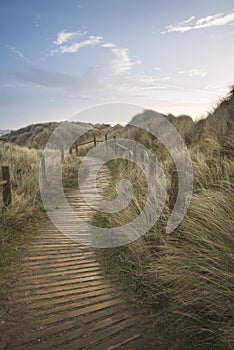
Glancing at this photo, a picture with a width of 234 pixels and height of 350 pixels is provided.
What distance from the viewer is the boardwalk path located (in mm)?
2865

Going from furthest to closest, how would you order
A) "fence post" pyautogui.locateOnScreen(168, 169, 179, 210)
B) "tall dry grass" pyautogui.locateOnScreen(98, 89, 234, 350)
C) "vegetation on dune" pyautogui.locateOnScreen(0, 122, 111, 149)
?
"vegetation on dune" pyautogui.locateOnScreen(0, 122, 111, 149), "fence post" pyautogui.locateOnScreen(168, 169, 179, 210), "tall dry grass" pyautogui.locateOnScreen(98, 89, 234, 350)

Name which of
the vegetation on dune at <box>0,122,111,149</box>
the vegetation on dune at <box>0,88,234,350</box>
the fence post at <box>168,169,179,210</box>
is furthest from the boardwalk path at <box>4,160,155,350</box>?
the vegetation on dune at <box>0,122,111,149</box>

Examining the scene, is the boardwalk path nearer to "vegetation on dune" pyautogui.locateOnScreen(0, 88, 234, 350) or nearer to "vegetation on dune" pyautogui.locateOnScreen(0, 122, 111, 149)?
"vegetation on dune" pyautogui.locateOnScreen(0, 88, 234, 350)

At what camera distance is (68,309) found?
11.1 ft

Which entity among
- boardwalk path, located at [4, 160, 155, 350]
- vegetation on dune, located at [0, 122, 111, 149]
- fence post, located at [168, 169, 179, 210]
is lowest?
boardwalk path, located at [4, 160, 155, 350]

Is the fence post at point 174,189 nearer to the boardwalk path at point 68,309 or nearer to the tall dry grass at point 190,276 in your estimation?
the tall dry grass at point 190,276

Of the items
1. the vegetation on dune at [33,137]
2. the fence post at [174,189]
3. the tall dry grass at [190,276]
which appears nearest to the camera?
the tall dry grass at [190,276]

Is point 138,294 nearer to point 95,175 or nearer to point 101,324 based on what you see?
point 101,324

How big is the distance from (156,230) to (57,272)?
5.16 feet

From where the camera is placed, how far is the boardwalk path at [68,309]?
9.40ft

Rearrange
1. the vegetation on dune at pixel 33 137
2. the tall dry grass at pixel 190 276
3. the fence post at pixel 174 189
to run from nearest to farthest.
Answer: the tall dry grass at pixel 190 276 < the fence post at pixel 174 189 < the vegetation on dune at pixel 33 137

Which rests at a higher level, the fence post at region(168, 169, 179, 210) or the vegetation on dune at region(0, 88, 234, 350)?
the fence post at region(168, 169, 179, 210)

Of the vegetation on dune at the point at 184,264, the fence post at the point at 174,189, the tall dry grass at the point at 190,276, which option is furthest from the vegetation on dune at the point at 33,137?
the tall dry grass at the point at 190,276

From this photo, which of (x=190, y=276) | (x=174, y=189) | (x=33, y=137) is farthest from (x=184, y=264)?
(x=33, y=137)
